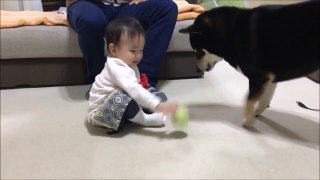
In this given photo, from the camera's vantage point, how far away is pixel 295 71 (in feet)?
2.60

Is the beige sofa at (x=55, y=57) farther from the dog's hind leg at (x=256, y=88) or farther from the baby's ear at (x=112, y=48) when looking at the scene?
the dog's hind leg at (x=256, y=88)

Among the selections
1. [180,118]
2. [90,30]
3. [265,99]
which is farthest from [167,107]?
[90,30]

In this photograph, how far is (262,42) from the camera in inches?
27.8

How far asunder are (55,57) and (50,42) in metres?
0.05

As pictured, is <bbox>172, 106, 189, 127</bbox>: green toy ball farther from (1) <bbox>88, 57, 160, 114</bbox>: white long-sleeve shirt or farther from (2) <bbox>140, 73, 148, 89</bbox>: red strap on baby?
(2) <bbox>140, 73, 148, 89</bbox>: red strap on baby

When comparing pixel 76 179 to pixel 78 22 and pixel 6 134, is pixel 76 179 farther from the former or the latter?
pixel 78 22

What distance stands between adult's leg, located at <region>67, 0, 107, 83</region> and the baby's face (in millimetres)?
215

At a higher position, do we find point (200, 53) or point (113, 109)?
point (200, 53)

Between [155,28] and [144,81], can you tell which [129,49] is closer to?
[144,81]

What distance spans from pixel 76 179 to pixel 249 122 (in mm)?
505

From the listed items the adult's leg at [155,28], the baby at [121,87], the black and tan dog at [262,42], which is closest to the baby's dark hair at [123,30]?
the baby at [121,87]

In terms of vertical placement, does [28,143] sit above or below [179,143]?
above

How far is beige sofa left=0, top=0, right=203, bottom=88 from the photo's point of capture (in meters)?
0.93

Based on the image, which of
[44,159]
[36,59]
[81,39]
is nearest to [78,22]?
[81,39]
